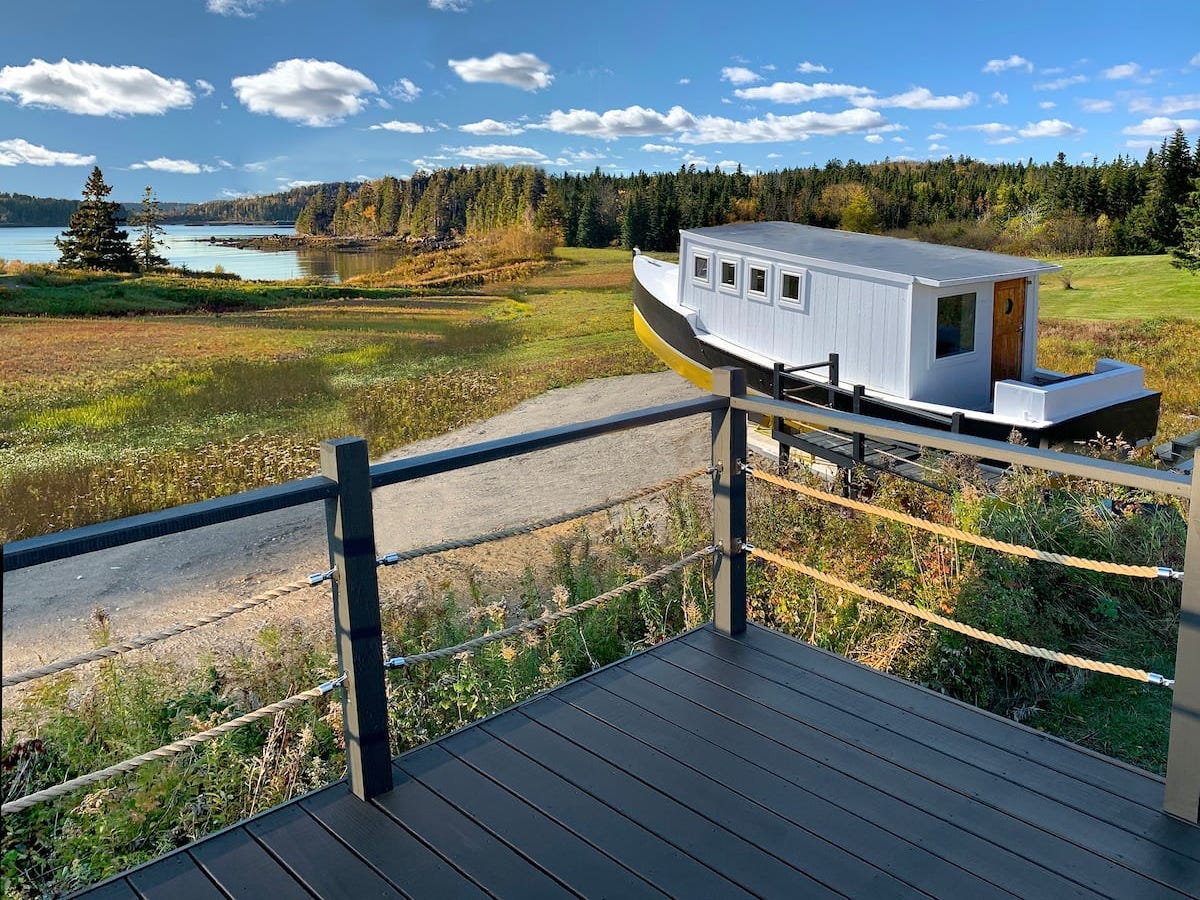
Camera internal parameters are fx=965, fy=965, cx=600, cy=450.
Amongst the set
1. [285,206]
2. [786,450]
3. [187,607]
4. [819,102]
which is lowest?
[187,607]

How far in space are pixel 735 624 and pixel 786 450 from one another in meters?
7.24

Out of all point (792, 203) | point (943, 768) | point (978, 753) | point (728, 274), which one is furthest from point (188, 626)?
point (792, 203)

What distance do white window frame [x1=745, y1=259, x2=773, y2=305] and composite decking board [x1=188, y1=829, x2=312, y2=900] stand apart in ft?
31.7

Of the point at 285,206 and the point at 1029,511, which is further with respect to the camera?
the point at 285,206

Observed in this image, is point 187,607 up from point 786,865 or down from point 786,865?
down

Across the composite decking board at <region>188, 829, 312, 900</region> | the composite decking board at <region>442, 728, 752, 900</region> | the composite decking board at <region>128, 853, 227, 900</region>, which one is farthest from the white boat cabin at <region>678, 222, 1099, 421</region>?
the composite decking board at <region>128, 853, 227, 900</region>

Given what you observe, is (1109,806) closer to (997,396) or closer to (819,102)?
(997,396)

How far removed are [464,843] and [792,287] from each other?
30.7ft

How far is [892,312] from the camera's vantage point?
9516 millimetres

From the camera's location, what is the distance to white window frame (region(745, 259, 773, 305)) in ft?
35.8

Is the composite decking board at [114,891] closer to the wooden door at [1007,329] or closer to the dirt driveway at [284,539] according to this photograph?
the dirt driveway at [284,539]

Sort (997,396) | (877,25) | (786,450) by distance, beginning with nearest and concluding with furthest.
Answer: (997,396) < (786,450) < (877,25)

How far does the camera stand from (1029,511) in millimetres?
4973

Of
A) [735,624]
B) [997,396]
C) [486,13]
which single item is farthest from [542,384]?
[735,624]
